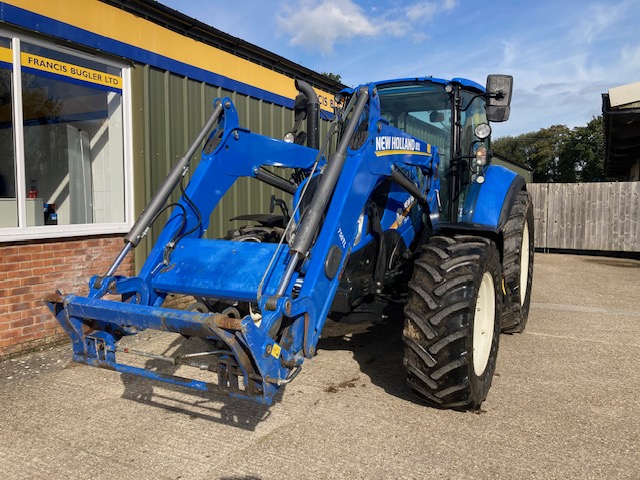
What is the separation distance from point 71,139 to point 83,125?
0.71 feet

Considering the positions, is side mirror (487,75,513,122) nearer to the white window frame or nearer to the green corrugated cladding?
the green corrugated cladding

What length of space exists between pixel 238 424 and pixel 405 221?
7.29 feet

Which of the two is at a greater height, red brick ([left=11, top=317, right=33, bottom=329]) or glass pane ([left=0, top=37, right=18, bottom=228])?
glass pane ([left=0, top=37, right=18, bottom=228])

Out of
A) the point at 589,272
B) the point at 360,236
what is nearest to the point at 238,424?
the point at 360,236

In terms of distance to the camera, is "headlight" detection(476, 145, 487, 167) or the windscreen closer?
"headlight" detection(476, 145, 487, 167)

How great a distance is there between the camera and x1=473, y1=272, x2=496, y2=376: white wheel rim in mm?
3834

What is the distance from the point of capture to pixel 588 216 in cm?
1409

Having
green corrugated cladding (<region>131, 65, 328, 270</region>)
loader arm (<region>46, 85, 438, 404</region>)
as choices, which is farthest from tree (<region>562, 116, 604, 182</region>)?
loader arm (<region>46, 85, 438, 404</region>)

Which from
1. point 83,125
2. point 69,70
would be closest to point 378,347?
point 83,125

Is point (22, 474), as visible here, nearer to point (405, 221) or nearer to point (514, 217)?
point (405, 221)

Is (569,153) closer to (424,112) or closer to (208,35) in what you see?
(208,35)

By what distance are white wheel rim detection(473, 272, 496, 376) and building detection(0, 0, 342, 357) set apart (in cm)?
419

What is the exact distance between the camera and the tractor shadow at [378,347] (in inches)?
164

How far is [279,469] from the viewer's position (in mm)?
2891
